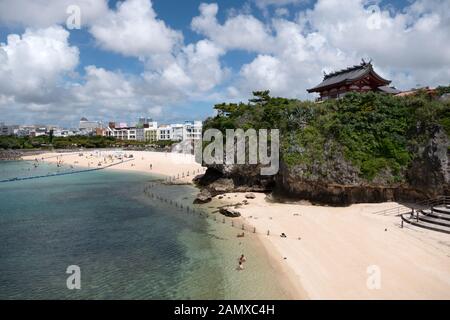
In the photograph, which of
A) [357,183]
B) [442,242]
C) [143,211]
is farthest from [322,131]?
[143,211]

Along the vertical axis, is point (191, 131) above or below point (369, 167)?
above

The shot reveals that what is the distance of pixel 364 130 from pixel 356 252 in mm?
19358

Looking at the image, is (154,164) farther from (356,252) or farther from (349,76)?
(356,252)

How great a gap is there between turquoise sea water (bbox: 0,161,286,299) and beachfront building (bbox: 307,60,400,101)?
28.2 metres

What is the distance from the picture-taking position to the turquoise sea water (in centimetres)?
1968

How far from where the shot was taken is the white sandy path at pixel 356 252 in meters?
18.4

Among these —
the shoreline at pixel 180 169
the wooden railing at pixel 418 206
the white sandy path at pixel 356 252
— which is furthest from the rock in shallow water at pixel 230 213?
the wooden railing at pixel 418 206

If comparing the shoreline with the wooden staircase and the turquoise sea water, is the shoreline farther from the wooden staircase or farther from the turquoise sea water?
the wooden staircase

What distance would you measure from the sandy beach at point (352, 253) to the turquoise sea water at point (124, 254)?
186cm

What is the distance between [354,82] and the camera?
161 feet

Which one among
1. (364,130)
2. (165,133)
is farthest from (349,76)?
(165,133)

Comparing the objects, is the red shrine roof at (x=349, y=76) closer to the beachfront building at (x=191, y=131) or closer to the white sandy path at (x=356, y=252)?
the white sandy path at (x=356, y=252)

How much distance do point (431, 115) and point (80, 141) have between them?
158m

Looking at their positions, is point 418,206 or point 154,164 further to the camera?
point 154,164
